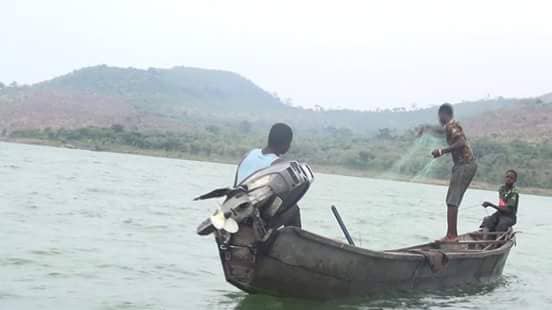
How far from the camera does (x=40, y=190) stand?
18.8 m

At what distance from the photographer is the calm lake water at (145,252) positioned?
25.9ft

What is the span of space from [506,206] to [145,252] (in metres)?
5.32

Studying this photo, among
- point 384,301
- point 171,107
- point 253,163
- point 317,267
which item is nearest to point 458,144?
point 384,301

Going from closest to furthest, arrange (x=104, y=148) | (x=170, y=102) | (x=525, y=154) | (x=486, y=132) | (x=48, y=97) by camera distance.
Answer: (x=525, y=154), (x=104, y=148), (x=486, y=132), (x=48, y=97), (x=170, y=102)

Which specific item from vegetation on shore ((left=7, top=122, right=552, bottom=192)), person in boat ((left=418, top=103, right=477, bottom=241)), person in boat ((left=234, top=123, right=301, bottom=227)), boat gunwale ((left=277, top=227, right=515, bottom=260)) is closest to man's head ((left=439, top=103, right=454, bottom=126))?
person in boat ((left=418, top=103, right=477, bottom=241))

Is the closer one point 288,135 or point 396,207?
point 288,135

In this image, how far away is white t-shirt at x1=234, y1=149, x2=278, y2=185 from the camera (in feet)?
23.7

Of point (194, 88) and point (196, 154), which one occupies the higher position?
point (194, 88)

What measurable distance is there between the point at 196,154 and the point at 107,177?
32636 millimetres

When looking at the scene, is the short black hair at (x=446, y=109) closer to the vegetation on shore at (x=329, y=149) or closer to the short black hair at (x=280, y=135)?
the short black hair at (x=280, y=135)

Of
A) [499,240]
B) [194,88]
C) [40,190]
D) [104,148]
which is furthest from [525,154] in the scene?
[194,88]

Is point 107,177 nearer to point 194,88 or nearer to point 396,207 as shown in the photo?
point 396,207

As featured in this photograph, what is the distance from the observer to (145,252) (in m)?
10.8

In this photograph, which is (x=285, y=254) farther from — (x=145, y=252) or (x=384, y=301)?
(x=145, y=252)
